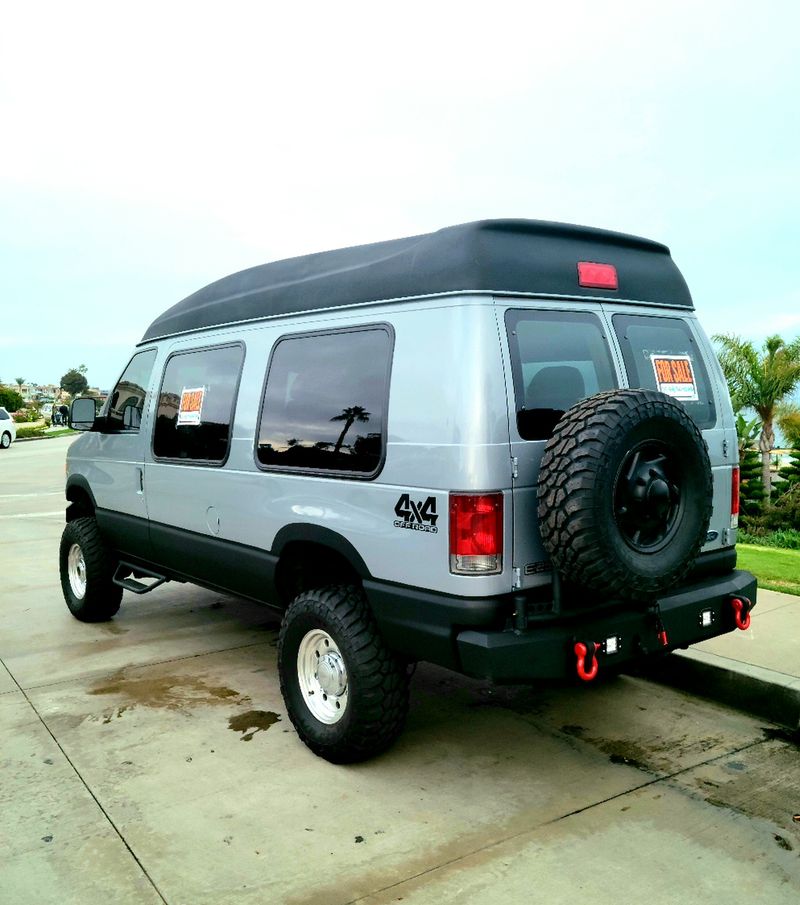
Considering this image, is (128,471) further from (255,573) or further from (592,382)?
(592,382)

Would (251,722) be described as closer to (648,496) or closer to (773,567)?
(648,496)

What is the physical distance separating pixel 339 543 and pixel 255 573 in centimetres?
82

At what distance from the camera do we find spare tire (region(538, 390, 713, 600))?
319 centimetres

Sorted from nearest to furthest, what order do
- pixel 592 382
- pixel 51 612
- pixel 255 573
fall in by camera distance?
pixel 592 382
pixel 255 573
pixel 51 612

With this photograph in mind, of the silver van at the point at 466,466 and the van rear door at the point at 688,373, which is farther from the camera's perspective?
the van rear door at the point at 688,373

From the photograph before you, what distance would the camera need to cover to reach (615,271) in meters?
4.06

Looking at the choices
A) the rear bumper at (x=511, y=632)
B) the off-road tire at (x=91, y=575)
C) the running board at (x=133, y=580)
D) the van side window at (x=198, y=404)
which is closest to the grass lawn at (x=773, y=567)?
the rear bumper at (x=511, y=632)

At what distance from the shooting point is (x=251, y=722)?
4547mm

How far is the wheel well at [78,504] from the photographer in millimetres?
6660

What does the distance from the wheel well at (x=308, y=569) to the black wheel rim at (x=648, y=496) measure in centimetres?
129

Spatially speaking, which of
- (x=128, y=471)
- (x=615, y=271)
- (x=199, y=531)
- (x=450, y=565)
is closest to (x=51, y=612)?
(x=128, y=471)

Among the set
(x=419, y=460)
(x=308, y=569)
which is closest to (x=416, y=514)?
(x=419, y=460)

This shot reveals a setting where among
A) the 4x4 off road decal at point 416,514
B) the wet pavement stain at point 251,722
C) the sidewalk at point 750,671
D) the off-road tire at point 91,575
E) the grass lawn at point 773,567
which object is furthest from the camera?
the grass lawn at point 773,567

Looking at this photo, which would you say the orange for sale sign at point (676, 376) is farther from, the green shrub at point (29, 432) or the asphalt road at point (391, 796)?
the green shrub at point (29, 432)
